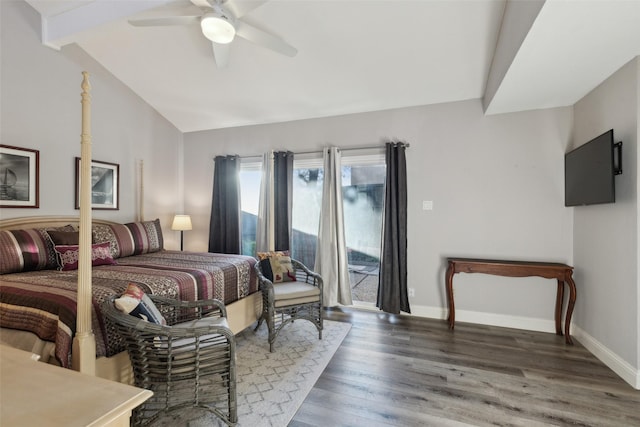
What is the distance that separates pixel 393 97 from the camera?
3.54m

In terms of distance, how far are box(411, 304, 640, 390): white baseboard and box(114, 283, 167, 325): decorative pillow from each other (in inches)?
114

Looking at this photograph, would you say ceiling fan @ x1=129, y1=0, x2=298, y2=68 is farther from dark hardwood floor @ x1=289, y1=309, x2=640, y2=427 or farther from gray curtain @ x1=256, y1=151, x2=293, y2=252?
dark hardwood floor @ x1=289, y1=309, x2=640, y2=427

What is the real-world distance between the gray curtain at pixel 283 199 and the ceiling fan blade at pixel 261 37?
1.70m

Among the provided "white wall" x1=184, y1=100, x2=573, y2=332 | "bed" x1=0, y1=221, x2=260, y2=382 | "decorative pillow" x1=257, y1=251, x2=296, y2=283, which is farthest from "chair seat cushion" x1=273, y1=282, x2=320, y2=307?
"white wall" x1=184, y1=100, x2=573, y2=332

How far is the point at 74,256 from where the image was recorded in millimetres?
2699

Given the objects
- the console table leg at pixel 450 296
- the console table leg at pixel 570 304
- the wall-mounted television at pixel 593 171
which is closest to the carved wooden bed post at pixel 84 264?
the console table leg at pixel 450 296

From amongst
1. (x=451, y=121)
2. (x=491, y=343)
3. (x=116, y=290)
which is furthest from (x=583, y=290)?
(x=116, y=290)

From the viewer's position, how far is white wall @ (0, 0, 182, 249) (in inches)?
113

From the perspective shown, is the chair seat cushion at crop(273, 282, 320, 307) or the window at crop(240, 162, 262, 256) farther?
→ the window at crop(240, 162, 262, 256)

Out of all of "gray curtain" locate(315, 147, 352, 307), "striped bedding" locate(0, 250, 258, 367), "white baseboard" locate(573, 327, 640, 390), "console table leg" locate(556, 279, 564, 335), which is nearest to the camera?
"striped bedding" locate(0, 250, 258, 367)

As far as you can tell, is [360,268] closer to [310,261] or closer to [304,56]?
[310,261]

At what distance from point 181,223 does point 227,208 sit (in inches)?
28.1

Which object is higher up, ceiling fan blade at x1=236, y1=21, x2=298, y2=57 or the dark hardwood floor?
ceiling fan blade at x1=236, y1=21, x2=298, y2=57

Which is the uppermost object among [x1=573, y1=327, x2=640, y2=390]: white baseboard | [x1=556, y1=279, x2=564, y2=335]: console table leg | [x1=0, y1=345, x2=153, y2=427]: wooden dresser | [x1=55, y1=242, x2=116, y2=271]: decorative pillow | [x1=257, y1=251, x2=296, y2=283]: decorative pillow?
[x1=55, y1=242, x2=116, y2=271]: decorative pillow
